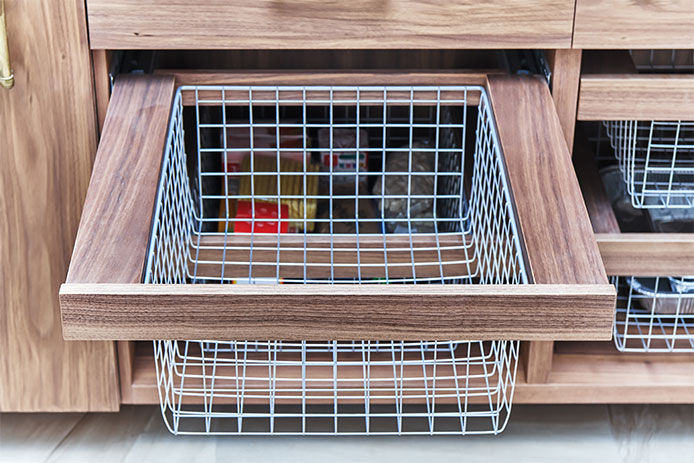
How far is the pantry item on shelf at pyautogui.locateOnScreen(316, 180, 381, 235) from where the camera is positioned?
1588 millimetres

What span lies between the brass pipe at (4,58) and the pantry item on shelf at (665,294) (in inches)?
36.2

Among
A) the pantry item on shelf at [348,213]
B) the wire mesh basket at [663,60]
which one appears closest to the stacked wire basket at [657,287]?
the wire mesh basket at [663,60]

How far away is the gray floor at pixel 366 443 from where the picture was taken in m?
1.44

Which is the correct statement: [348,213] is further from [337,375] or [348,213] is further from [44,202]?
[44,202]

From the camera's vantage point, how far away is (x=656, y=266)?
4.38 ft

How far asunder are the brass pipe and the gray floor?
1.82 feet

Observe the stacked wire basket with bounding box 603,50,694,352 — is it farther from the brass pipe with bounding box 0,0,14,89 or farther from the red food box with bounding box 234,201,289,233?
the brass pipe with bounding box 0,0,14,89

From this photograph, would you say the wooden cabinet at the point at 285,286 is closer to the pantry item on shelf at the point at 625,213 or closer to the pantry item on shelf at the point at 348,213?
the pantry item on shelf at the point at 625,213

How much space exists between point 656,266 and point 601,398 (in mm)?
229

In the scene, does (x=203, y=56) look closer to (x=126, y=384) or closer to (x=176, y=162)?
(x=176, y=162)

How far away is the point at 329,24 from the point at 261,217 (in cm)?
42

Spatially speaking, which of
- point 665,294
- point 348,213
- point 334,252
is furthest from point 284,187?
point 665,294

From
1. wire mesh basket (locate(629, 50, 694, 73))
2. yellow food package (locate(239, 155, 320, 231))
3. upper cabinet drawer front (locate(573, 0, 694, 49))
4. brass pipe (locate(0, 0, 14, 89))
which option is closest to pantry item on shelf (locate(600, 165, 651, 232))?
wire mesh basket (locate(629, 50, 694, 73))

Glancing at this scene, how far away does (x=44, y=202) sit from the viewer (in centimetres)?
132
